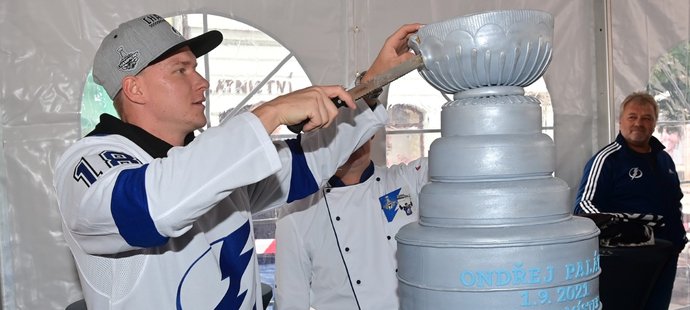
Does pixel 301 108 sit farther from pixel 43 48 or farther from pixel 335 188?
pixel 43 48

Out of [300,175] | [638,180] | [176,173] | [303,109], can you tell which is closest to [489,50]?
[303,109]

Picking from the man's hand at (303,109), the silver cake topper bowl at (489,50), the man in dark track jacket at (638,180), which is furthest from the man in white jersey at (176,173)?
the man in dark track jacket at (638,180)

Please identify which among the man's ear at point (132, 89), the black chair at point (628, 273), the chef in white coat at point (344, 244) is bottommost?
the black chair at point (628, 273)

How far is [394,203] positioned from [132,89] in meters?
1.17

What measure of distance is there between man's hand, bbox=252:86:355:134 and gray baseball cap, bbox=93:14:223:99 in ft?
→ 1.43

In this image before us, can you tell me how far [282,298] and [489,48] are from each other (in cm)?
159

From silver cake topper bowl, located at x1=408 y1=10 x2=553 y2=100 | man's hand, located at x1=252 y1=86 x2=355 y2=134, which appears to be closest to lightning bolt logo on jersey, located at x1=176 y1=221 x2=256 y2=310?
man's hand, located at x1=252 y1=86 x2=355 y2=134

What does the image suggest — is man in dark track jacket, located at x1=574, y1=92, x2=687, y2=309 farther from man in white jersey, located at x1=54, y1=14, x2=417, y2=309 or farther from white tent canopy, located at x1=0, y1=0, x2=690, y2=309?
man in white jersey, located at x1=54, y1=14, x2=417, y2=309

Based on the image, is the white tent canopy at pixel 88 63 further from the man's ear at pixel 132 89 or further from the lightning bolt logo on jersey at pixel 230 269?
the lightning bolt logo on jersey at pixel 230 269

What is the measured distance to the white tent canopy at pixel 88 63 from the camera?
8.45 feet

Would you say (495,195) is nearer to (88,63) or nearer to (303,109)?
(303,109)

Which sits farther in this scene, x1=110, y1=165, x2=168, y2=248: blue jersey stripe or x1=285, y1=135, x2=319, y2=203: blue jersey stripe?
x1=285, y1=135, x2=319, y2=203: blue jersey stripe

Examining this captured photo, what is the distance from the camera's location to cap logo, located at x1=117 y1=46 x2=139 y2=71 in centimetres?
154

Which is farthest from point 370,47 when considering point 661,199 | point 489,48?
point 489,48
